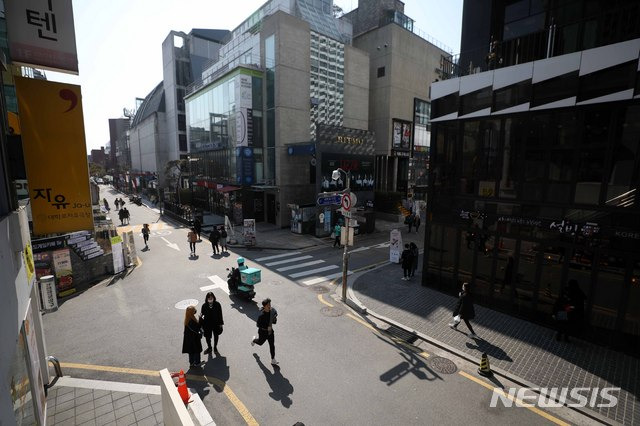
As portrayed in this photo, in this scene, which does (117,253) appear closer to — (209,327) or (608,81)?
(209,327)

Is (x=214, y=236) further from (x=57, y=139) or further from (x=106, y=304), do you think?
(x=57, y=139)

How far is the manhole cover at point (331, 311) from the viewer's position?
11.3 meters

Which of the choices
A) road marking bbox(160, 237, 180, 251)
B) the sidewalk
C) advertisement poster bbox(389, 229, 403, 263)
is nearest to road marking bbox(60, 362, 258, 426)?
the sidewalk

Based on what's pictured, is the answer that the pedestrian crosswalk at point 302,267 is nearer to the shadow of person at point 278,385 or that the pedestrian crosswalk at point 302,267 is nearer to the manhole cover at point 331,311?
the manhole cover at point 331,311

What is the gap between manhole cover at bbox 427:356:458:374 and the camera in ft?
27.1

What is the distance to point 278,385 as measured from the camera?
7512mm

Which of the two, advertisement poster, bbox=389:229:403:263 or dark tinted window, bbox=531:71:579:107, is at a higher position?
dark tinted window, bbox=531:71:579:107

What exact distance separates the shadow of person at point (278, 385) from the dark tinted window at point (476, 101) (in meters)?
11.0

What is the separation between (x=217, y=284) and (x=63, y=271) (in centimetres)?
612

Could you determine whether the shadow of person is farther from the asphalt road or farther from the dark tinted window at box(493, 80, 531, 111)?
the dark tinted window at box(493, 80, 531, 111)

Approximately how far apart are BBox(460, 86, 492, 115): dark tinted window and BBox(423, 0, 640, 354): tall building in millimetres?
35

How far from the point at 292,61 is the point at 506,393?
90.5ft

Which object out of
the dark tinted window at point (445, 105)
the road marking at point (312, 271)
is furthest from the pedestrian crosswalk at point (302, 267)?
the dark tinted window at point (445, 105)

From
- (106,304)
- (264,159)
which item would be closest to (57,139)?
(106,304)
